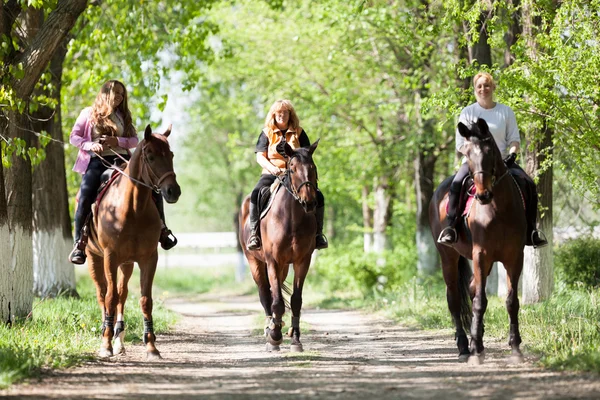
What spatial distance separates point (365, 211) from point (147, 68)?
46.5 ft

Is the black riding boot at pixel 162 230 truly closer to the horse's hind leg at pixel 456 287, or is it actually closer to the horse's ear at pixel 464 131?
the horse's hind leg at pixel 456 287

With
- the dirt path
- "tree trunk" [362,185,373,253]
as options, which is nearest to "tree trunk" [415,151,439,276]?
"tree trunk" [362,185,373,253]

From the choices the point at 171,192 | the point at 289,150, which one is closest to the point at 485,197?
the point at 289,150

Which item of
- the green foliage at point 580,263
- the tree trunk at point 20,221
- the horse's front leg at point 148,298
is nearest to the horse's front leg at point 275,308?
the horse's front leg at point 148,298

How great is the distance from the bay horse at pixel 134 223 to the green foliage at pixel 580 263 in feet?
29.7

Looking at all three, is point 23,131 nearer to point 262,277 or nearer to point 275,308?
point 262,277

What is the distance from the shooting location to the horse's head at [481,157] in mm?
9344

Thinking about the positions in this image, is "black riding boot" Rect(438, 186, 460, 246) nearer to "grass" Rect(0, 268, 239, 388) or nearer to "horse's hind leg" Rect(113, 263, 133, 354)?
"horse's hind leg" Rect(113, 263, 133, 354)

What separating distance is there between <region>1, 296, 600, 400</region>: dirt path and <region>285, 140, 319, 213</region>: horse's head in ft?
6.13

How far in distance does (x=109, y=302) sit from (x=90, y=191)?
150 centimetres

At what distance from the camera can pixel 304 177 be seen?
10.7 metres

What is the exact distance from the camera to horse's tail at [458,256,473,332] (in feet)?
35.9

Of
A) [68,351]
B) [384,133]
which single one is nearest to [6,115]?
[68,351]

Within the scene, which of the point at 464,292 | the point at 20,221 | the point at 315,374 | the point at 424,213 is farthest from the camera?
the point at 424,213
